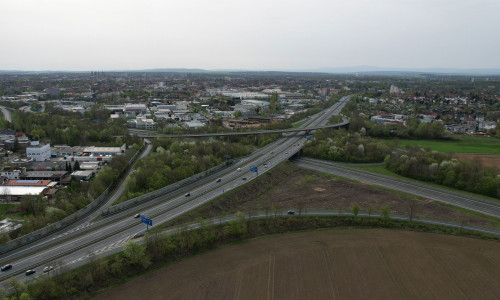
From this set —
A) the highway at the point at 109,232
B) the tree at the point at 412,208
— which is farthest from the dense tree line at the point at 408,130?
the highway at the point at 109,232

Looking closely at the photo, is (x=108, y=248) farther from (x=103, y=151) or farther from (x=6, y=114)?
(x=6, y=114)

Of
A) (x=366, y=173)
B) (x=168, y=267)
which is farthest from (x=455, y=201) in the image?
(x=168, y=267)

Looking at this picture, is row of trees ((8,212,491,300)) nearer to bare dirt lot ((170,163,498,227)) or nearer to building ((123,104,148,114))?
bare dirt lot ((170,163,498,227))

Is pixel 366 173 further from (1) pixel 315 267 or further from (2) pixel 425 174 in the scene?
(1) pixel 315 267

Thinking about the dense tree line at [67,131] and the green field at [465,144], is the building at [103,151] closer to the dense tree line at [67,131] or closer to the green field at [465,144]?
the dense tree line at [67,131]

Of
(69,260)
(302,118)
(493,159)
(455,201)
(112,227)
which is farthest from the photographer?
(302,118)

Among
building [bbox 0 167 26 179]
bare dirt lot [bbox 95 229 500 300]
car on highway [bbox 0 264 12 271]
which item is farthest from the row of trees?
building [bbox 0 167 26 179]
